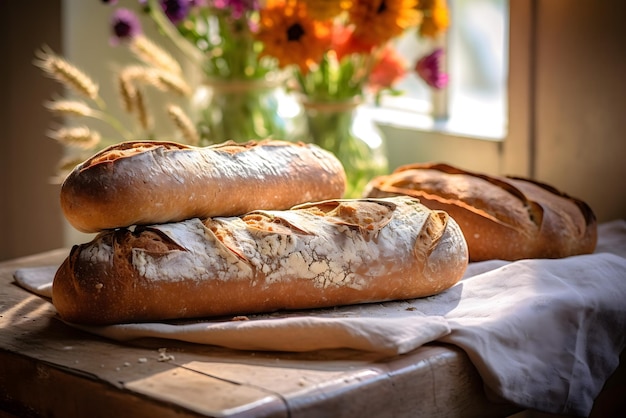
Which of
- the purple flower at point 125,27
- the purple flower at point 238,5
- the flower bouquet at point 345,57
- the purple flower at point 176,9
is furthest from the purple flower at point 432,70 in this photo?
the purple flower at point 125,27

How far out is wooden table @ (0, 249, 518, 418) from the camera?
2.84 ft

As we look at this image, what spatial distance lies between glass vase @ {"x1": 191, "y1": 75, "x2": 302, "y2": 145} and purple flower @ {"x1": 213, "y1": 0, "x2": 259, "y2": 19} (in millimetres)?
141

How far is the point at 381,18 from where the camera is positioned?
1636 mm

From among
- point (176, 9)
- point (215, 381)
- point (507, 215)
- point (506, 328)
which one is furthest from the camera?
point (176, 9)

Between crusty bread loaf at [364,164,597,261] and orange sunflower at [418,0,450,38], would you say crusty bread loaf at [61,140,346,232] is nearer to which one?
crusty bread loaf at [364,164,597,261]

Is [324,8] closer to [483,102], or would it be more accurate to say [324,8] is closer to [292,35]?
[292,35]

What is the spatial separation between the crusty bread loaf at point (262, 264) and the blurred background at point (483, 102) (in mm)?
574

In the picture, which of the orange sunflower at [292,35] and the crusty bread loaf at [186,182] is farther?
the orange sunflower at [292,35]

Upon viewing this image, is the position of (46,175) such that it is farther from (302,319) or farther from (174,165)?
(302,319)

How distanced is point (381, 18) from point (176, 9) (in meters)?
0.41

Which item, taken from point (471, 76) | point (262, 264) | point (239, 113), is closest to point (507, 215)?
point (262, 264)

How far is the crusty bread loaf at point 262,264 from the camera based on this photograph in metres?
1.04

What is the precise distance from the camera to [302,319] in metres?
0.99

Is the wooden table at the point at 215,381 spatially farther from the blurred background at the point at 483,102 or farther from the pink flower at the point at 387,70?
the pink flower at the point at 387,70
